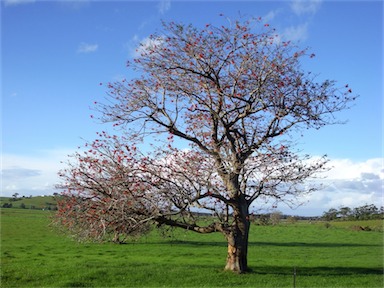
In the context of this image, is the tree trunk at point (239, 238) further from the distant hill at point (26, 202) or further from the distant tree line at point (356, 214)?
the distant hill at point (26, 202)

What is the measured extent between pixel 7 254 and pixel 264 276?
21.8m

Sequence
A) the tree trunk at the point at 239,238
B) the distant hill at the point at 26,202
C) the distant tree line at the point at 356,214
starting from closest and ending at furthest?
the tree trunk at the point at 239,238 → the distant tree line at the point at 356,214 → the distant hill at the point at 26,202

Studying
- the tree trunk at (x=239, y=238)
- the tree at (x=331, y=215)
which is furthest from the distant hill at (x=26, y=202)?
the tree trunk at (x=239, y=238)

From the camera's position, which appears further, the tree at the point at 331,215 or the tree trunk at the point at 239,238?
the tree at the point at 331,215

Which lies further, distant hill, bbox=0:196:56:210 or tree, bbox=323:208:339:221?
distant hill, bbox=0:196:56:210

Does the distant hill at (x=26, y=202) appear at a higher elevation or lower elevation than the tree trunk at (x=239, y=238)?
higher

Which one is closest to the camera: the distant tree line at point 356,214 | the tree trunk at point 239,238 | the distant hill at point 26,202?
the tree trunk at point 239,238

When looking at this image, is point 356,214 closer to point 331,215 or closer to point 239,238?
point 331,215

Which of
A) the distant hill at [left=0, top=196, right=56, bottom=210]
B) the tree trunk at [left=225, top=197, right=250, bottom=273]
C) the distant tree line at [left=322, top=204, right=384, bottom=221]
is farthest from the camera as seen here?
the distant hill at [left=0, top=196, right=56, bottom=210]

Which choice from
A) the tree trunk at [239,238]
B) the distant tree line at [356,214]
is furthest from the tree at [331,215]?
the tree trunk at [239,238]

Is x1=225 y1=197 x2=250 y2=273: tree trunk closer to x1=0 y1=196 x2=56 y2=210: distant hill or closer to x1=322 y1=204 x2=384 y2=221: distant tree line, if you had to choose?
x1=322 y1=204 x2=384 y2=221: distant tree line

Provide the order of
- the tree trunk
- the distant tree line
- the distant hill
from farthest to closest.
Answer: the distant hill < the distant tree line < the tree trunk

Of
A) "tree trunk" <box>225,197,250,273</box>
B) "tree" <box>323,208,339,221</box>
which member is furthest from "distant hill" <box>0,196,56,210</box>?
"tree trunk" <box>225,197,250,273</box>

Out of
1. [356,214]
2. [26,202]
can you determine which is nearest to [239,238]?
[356,214]
